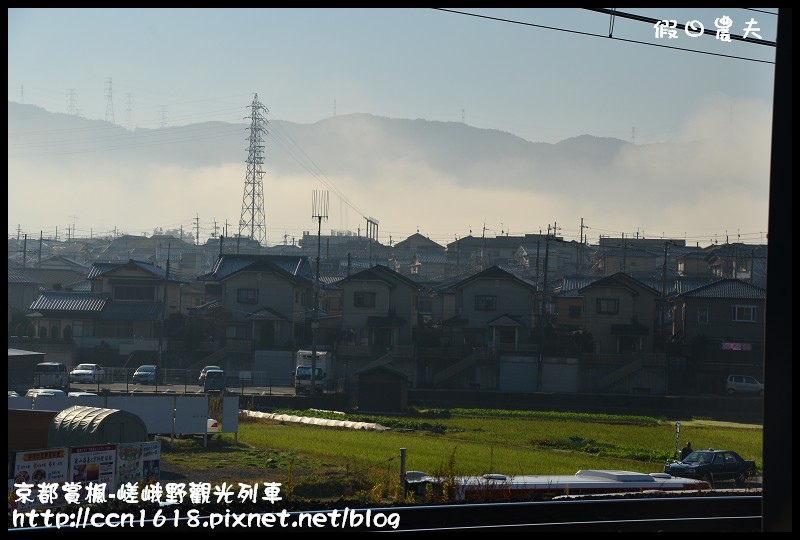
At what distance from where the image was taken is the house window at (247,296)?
3450 centimetres

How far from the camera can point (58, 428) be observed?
12695mm

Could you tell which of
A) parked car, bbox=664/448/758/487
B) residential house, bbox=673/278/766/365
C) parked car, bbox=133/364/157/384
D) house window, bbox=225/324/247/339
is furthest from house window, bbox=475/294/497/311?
parked car, bbox=664/448/758/487

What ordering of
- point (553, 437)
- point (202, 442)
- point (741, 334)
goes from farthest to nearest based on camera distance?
point (741, 334), point (553, 437), point (202, 442)

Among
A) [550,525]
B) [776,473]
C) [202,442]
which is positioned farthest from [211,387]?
[776,473]

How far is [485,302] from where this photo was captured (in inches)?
1353

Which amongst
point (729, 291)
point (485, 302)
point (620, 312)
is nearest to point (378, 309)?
point (485, 302)

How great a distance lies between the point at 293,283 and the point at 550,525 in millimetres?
28229

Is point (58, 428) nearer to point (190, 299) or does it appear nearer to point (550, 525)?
point (550, 525)

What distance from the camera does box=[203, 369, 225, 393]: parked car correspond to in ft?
89.3

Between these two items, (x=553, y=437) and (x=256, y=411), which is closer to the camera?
(x=553, y=437)

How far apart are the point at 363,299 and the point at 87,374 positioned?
10.6 meters

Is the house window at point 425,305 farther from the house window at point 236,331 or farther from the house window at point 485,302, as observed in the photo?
the house window at point 236,331

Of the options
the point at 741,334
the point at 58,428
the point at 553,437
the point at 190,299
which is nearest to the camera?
the point at 58,428

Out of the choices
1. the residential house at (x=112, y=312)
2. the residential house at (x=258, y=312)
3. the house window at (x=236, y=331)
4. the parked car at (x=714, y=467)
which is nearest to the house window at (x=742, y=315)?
the residential house at (x=258, y=312)
